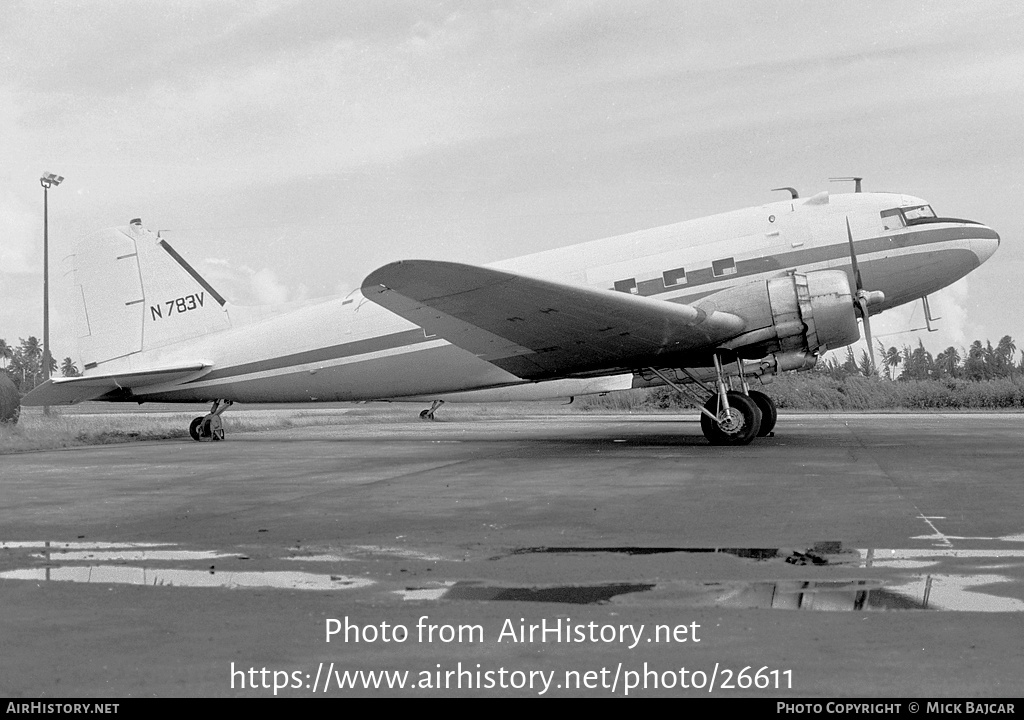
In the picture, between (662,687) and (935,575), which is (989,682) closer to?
(662,687)

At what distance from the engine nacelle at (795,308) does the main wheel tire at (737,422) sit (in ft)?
3.52

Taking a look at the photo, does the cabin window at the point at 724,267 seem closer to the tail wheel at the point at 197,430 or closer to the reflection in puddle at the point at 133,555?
the tail wheel at the point at 197,430

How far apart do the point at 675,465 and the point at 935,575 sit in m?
7.40

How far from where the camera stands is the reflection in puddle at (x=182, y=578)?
17.7ft

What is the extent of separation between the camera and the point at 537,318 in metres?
15.6

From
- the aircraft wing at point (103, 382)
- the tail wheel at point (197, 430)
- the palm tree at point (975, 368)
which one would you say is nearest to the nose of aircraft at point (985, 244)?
the aircraft wing at point (103, 382)

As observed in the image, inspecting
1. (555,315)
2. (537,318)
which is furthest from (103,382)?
(555,315)

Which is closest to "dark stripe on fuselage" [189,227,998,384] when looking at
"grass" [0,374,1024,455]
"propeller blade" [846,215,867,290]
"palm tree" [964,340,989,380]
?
"propeller blade" [846,215,867,290]

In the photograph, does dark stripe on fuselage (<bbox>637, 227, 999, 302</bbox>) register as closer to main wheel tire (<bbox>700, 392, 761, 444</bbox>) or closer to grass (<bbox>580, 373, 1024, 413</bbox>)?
main wheel tire (<bbox>700, 392, 761, 444</bbox>)

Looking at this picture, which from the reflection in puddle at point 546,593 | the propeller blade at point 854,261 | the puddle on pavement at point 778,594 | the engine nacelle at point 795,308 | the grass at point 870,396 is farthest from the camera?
the grass at point 870,396

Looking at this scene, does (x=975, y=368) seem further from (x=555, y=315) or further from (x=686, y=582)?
(x=686, y=582)

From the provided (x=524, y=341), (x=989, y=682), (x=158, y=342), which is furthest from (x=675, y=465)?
(x=158, y=342)

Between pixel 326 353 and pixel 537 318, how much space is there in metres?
6.28

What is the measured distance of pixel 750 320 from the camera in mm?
16312
